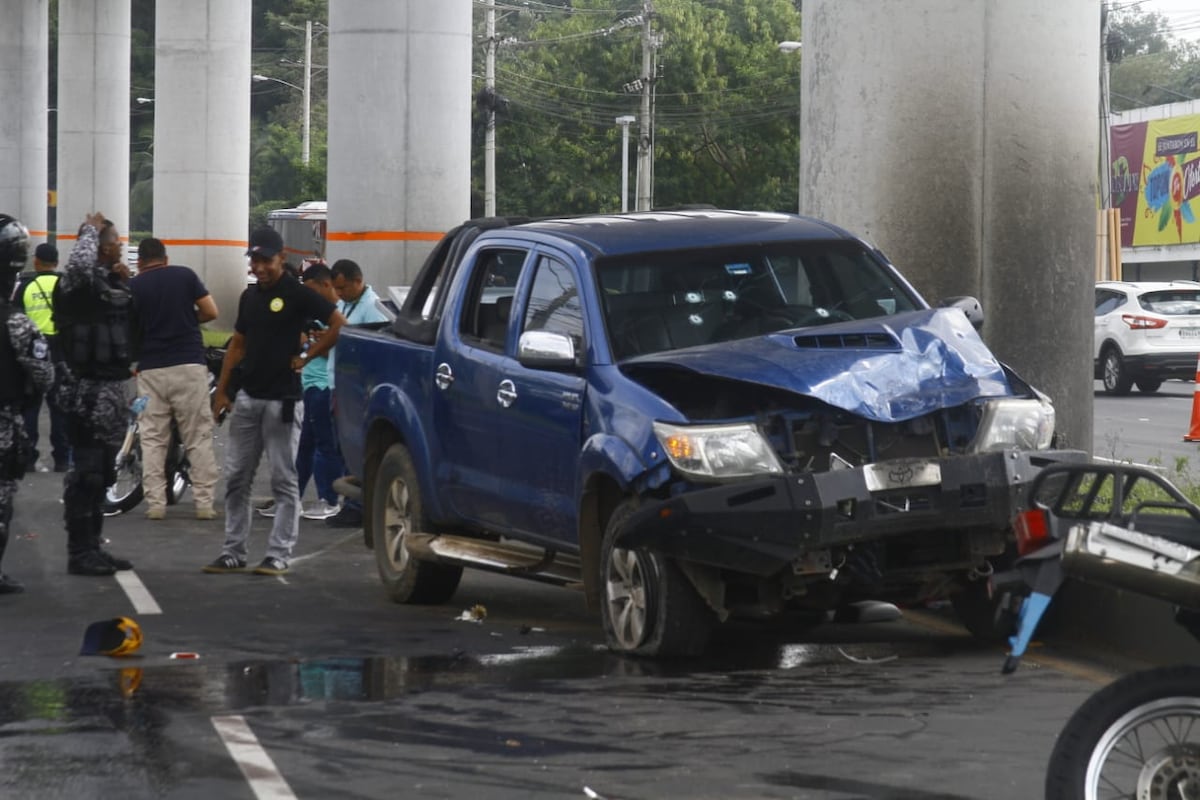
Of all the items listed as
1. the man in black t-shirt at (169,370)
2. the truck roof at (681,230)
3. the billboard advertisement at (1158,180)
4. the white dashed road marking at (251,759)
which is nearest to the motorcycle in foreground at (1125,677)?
the white dashed road marking at (251,759)

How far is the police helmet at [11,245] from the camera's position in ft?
37.8

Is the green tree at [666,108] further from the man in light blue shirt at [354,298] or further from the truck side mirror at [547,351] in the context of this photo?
the truck side mirror at [547,351]

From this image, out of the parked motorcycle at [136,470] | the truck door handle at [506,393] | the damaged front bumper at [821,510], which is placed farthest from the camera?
the parked motorcycle at [136,470]

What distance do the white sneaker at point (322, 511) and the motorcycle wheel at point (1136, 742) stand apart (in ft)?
35.3

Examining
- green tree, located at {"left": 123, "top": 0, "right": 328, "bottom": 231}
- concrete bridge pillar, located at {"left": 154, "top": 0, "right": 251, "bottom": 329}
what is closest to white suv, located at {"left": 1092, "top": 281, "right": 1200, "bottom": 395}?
concrete bridge pillar, located at {"left": 154, "top": 0, "right": 251, "bottom": 329}

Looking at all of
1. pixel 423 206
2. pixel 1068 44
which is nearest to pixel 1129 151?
pixel 423 206

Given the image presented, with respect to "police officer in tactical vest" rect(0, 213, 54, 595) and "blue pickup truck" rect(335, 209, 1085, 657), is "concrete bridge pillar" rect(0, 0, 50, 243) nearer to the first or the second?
"police officer in tactical vest" rect(0, 213, 54, 595)

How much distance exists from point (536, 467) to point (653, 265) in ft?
3.59

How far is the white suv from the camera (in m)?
30.5

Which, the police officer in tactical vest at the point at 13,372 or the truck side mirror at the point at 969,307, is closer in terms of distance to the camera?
the truck side mirror at the point at 969,307

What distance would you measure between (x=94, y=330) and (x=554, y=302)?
12.0ft

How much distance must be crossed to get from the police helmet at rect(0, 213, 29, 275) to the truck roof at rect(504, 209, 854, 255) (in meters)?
3.03

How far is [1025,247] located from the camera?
1312 cm

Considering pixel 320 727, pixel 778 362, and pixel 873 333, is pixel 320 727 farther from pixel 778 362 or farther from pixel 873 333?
pixel 873 333
